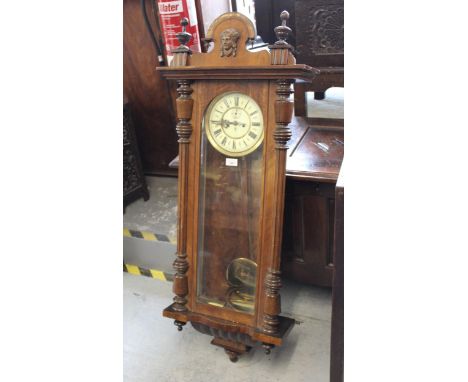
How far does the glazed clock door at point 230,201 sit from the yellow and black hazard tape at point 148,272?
63 cm

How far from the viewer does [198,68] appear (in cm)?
148

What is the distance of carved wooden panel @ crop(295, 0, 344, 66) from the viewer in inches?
76.0

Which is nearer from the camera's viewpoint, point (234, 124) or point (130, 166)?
point (234, 124)

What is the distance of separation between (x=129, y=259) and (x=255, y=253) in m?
1.07

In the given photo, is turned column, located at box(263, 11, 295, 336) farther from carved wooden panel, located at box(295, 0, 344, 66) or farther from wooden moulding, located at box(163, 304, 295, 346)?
carved wooden panel, located at box(295, 0, 344, 66)

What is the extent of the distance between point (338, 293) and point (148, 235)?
4.60 ft

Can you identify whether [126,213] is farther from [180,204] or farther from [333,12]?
[333,12]

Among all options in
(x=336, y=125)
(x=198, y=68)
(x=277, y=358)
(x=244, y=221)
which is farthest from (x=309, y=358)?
(x=198, y=68)

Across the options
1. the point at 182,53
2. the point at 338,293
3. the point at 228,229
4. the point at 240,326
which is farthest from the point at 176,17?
the point at 338,293

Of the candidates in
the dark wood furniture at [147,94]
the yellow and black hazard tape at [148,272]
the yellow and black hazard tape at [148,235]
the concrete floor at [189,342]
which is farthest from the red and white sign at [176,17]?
the yellow and black hazard tape at [148,272]

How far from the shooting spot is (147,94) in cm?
285

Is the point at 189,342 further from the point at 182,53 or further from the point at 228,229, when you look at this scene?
the point at 182,53

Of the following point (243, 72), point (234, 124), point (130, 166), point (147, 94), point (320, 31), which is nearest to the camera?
point (243, 72)

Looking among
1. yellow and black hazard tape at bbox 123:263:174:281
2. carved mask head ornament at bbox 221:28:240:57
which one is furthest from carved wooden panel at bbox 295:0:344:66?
yellow and black hazard tape at bbox 123:263:174:281
